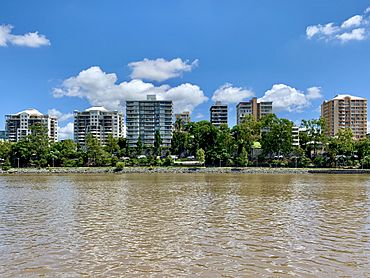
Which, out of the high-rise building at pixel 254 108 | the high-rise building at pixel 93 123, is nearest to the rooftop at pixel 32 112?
the high-rise building at pixel 93 123

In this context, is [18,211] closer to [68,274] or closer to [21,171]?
[68,274]

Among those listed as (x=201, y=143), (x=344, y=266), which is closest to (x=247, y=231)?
(x=344, y=266)

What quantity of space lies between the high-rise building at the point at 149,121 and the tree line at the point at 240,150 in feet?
61.5

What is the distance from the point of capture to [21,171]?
71812 mm

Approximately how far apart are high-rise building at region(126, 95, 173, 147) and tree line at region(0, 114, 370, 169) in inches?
738

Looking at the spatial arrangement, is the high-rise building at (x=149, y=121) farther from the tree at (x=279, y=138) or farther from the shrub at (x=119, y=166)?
the tree at (x=279, y=138)

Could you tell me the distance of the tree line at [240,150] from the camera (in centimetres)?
7550

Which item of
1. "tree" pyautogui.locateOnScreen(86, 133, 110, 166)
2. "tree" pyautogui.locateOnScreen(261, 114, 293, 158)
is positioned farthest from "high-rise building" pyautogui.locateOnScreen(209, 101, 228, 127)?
"tree" pyautogui.locateOnScreen(86, 133, 110, 166)

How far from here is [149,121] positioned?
105125mm

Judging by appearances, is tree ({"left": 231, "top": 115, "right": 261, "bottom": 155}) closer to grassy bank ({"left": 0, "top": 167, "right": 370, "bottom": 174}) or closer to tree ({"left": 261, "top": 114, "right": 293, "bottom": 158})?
tree ({"left": 261, "top": 114, "right": 293, "bottom": 158})

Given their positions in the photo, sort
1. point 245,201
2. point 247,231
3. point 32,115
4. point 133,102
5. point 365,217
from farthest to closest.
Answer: point 32,115, point 133,102, point 245,201, point 365,217, point 247,231

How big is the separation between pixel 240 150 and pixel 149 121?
33031 mm

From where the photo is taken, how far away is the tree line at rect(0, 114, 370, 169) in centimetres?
7550

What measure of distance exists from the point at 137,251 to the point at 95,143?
72.1 meters
